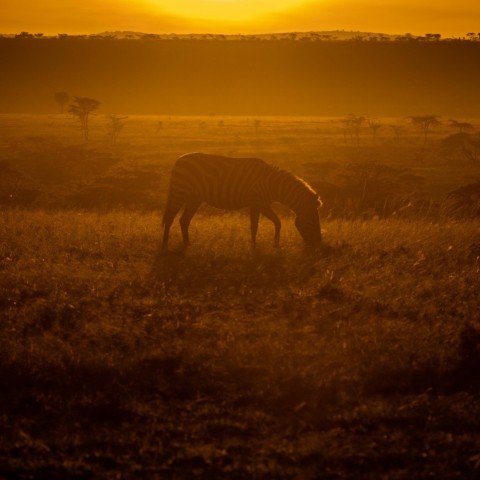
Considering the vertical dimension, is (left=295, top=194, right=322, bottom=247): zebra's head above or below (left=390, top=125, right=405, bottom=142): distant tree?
below

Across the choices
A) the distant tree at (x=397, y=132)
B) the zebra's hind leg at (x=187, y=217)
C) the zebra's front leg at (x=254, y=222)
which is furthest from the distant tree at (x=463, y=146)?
the zebra's hind leg at (x=187, y=217)

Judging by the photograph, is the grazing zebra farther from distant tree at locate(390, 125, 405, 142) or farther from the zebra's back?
distant tree at locate(390, 125, 405, 142)

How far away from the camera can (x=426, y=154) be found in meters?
34.4

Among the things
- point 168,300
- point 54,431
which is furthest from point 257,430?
point 168,300

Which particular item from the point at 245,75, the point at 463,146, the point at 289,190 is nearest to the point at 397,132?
the point at 463,146

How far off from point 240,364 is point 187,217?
5.03m

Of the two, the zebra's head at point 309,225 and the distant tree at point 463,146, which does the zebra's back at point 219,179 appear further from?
Answer: the distant tree at point 463,146

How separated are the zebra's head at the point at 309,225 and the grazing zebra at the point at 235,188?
0.05 feet

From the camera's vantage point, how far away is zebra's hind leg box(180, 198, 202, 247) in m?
10.6

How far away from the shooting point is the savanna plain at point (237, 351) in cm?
469

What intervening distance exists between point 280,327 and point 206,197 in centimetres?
433

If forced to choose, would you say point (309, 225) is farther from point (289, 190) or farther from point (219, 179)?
point (219, 179)

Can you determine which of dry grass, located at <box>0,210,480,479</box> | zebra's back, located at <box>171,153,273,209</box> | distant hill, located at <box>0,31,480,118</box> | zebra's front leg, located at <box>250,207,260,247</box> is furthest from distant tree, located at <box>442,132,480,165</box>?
distant hill, located at <box>0,31,480,118</box>

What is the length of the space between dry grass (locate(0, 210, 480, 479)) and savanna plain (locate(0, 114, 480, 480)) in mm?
17
